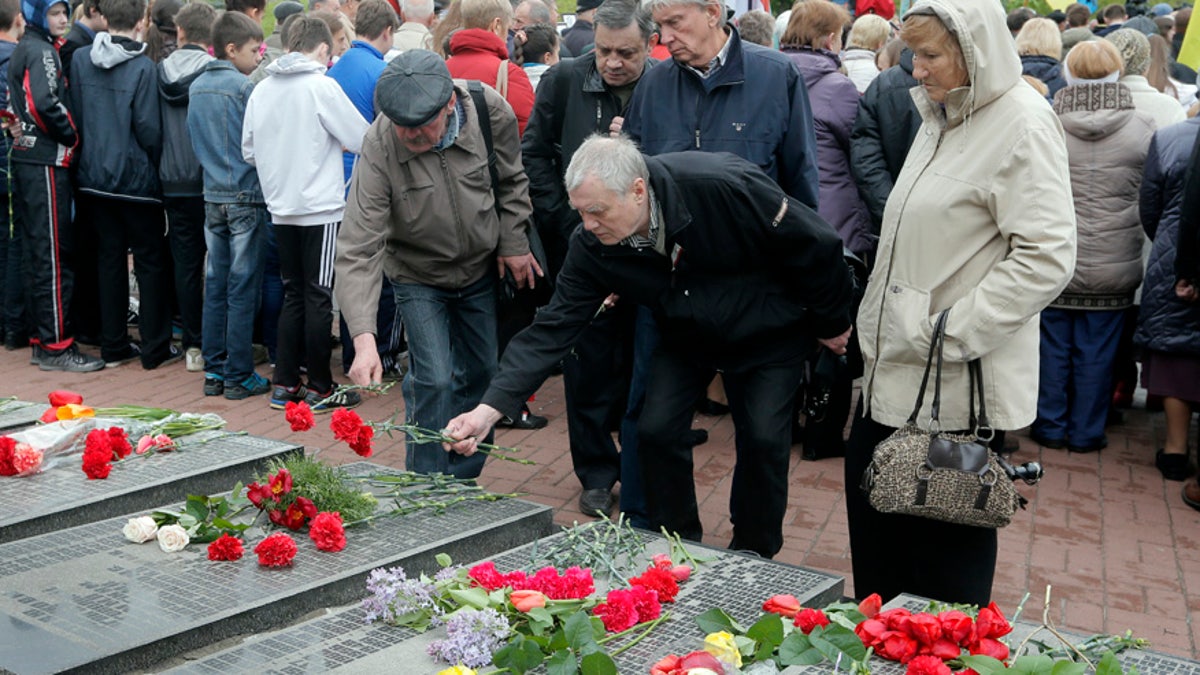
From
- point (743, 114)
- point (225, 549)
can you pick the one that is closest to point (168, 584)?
point (225, 549)

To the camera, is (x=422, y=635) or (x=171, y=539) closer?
(x=422, y=635)

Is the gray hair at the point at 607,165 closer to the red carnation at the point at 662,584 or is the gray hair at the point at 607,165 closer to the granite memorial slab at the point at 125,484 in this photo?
the red carnation at the point at 662,584

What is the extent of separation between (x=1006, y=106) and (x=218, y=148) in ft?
16.9

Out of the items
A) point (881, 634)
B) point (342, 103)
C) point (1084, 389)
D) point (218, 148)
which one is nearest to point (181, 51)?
point (218, 148)

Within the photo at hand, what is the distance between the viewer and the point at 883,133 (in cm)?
628

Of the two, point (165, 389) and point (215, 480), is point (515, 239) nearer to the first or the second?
point (215, 480)

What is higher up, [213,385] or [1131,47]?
[1131,47]

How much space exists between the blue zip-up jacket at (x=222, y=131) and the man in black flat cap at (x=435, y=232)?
2.47m

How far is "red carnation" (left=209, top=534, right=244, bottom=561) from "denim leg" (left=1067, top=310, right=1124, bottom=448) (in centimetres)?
449

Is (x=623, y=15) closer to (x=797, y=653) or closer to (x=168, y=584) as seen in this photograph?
(x=168, y=584)

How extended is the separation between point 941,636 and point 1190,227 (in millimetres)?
3595

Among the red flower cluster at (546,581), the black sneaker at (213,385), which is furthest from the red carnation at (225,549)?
the black sneaker at (213,385)

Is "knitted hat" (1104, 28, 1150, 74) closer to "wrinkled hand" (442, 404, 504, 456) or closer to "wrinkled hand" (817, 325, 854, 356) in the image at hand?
"wrinkled hand" (817, 325, 854, 356)

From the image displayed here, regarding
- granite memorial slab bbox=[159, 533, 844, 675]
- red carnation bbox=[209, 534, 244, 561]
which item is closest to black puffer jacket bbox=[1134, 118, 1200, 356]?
granite memorial slab bbox=[159, 533, 844, 675]
